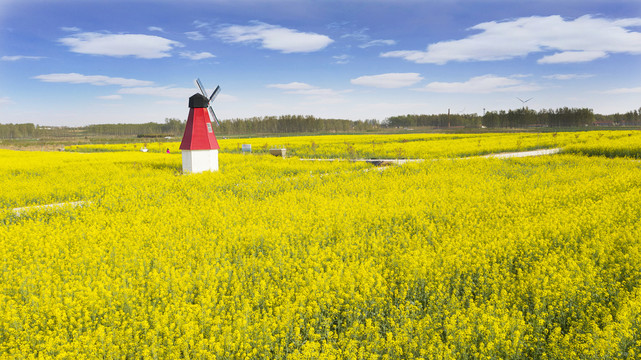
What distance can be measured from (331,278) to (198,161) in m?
16.7

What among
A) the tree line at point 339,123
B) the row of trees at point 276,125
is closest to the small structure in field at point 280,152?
the tree line at point 339,123

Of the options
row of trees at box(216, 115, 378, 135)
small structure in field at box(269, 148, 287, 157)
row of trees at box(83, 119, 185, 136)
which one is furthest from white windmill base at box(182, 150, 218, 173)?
row of trees at box(83, 119, 185, 136)

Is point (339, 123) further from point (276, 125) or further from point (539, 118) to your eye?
point (539, 118)

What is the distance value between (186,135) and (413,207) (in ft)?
48.5

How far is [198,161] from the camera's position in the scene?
20797 millimetres

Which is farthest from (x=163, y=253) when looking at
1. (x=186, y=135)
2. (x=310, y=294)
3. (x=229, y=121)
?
(x=229, y=121)

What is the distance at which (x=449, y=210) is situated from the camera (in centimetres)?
1078

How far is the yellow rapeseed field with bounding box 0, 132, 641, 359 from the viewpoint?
177 inches

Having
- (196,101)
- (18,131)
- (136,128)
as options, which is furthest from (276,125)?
(196,101)

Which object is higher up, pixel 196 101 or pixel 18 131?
pixel 18 131

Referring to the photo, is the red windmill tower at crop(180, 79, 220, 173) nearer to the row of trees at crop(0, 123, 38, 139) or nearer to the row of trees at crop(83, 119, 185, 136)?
the row of trees at crop(83, 119, 185, 136)

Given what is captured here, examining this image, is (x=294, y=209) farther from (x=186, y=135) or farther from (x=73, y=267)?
(x=186, y=135)

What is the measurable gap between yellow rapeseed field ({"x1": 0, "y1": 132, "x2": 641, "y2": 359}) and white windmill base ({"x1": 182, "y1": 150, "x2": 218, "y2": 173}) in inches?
285

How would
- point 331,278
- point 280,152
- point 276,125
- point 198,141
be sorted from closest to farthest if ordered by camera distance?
A: point 331,278 < point 198,141 < point 280,152 < point 276,125
